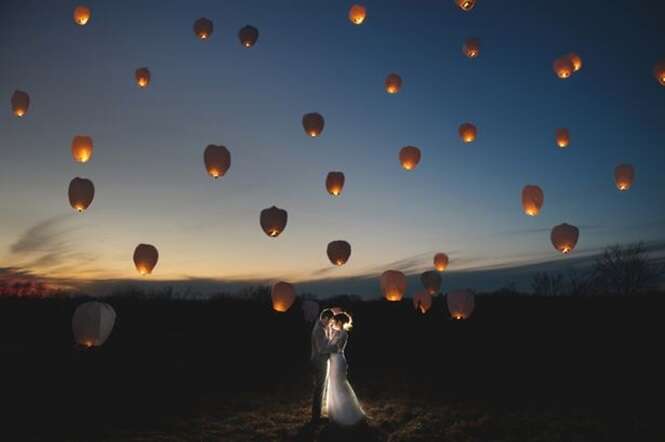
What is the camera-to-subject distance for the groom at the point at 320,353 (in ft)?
22.6

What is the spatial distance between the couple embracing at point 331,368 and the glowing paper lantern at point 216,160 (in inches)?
105

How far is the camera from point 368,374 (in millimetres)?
11133

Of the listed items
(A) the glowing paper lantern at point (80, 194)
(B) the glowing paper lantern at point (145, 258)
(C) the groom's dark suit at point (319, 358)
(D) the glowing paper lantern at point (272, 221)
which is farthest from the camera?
(D) the glowing paper lantern at point (272, 221)

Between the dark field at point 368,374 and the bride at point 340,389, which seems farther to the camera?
the dark field at point 368,374

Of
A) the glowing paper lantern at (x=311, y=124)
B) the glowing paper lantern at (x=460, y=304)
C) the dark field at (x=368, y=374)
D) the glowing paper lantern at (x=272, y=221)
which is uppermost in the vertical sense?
the glowing paper lantern at (x=311, y=124)

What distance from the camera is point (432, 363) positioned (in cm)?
1204

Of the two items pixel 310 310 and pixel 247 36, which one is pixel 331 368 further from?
pixel 310 310

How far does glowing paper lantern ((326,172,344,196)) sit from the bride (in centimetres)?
284

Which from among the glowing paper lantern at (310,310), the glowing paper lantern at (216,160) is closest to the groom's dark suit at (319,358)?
the glowing paper lantern at (216,160)

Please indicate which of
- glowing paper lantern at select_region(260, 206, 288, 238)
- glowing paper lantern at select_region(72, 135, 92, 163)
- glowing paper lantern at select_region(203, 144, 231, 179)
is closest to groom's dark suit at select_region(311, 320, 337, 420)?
glowing paper lantern at select_region(260, 206, 288, 238)

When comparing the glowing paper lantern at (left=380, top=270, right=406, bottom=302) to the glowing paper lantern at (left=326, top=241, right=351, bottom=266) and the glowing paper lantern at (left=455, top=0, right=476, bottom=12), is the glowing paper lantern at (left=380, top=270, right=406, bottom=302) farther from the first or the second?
the glowing paper lantern at (left=455, top=0, right=476, bottom=12)

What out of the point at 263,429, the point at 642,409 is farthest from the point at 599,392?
the point at 263,429

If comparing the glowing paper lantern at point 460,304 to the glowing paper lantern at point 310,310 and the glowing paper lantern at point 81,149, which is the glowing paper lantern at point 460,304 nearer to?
the glowing paper lantern at point 310,310

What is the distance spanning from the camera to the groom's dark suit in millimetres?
6879
